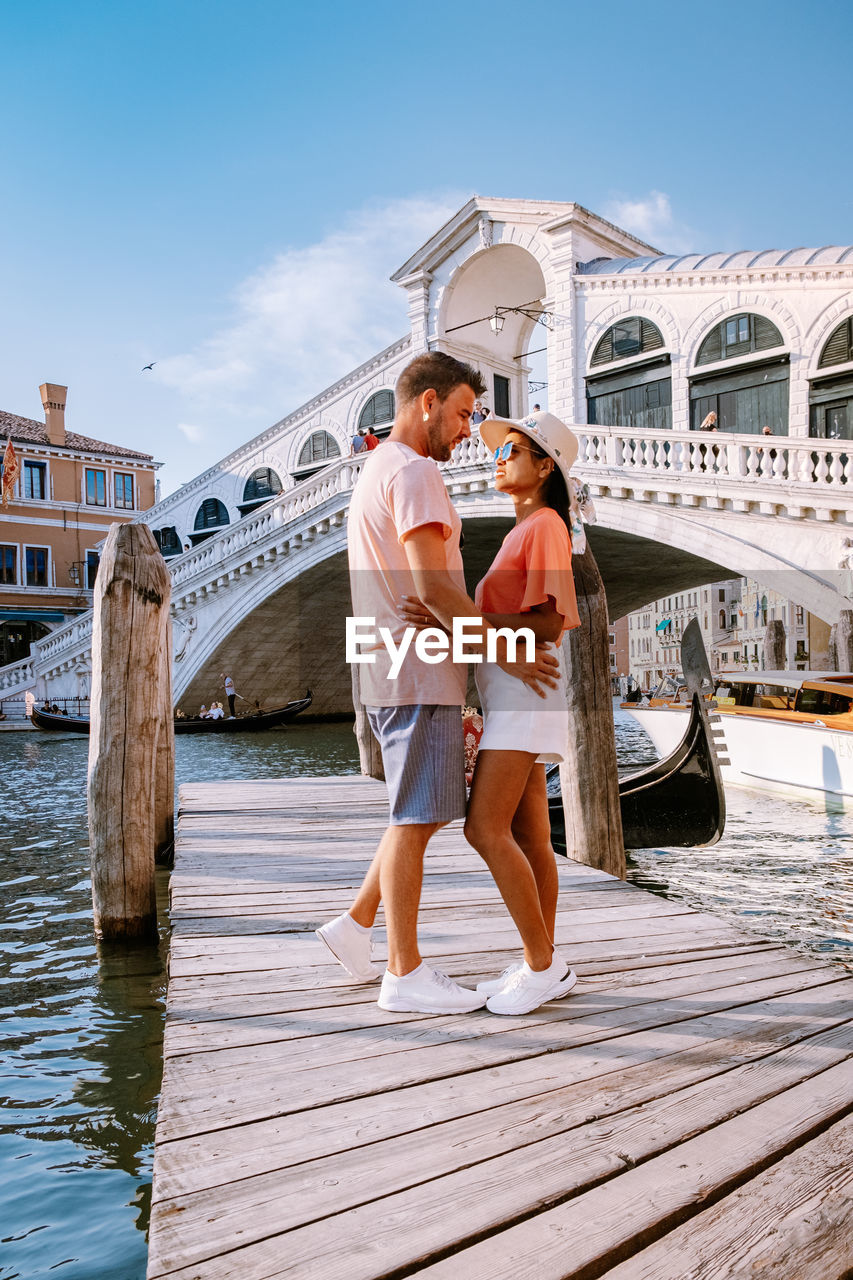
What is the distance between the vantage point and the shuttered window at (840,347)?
46.4ft

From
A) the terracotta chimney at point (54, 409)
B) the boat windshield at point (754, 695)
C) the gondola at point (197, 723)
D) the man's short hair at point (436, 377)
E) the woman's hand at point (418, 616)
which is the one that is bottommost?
the gondola at point (197, 723)

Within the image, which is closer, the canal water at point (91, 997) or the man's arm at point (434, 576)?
the man's arm at point (434, 576)

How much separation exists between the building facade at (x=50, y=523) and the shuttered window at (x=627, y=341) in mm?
16423

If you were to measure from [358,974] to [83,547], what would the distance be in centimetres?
2802

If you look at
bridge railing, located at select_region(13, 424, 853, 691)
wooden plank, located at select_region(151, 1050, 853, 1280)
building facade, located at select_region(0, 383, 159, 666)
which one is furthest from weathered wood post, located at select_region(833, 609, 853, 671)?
building facade, located at select_region(0, 383, 159, 666)

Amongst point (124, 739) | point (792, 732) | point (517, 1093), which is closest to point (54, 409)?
point (792, 732)

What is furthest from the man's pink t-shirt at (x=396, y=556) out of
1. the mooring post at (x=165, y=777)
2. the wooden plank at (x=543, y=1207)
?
the mooring post at (x=165, y=777)

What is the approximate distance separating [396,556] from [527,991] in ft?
3.06

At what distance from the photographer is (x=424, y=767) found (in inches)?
74.7

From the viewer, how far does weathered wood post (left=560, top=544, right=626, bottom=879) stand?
394cm

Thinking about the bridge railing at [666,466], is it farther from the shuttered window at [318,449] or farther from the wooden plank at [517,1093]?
the wooden plank at [517,1093]

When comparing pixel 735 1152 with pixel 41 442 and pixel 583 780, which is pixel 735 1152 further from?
pixel 41 442

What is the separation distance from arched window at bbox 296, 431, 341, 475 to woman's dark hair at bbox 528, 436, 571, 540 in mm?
21211

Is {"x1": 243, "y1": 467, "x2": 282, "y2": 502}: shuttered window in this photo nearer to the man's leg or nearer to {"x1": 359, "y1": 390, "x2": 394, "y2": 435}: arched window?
{"x1": 359, "y1": 390, "x2": 394, "y2": 435}: arched window
